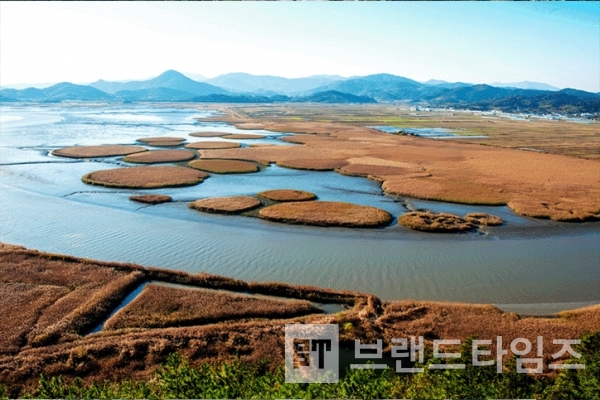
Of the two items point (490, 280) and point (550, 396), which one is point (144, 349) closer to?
point (550, 396)

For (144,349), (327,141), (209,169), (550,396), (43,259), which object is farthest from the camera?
(327,141)

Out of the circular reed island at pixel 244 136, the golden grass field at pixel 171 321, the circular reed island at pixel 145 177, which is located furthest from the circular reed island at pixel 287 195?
the circular reed island at pixel 244 136

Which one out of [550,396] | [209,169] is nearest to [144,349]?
[550,396]

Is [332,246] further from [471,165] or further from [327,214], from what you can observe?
[471,165]

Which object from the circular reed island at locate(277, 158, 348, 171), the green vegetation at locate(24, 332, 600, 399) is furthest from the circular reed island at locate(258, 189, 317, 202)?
the green vegetation at locate(24, 332, 600, 399)

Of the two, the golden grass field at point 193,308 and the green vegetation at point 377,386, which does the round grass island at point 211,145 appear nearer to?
the golden grass field at point 193,308

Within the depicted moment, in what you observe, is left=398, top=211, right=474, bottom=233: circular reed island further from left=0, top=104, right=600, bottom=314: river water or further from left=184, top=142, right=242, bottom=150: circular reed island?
left=184, top=142, right=242, bottom=150: circular reed island

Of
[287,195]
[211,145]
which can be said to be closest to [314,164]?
[287,195]

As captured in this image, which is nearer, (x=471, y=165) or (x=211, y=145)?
(x=471, y=165)
